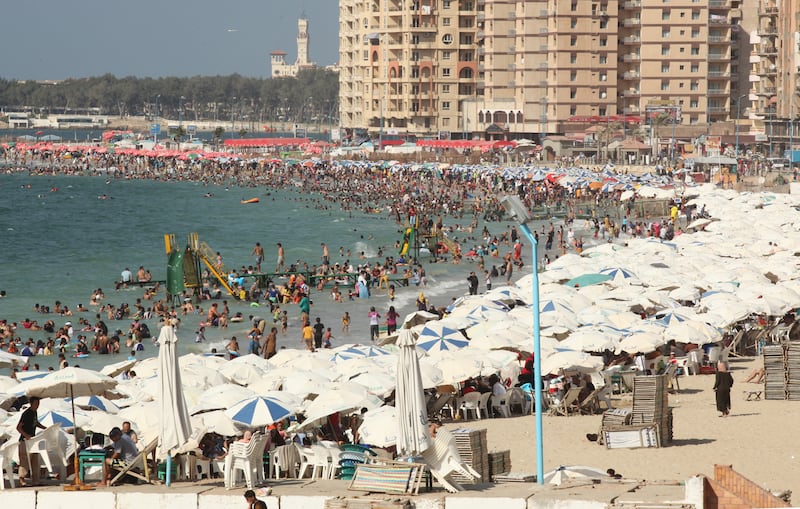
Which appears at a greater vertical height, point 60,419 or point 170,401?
point 170,401

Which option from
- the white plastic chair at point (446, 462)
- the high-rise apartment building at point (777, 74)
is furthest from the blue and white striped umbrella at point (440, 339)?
the high-rise apartment building at point (777, 74)

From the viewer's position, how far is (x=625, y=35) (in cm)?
12188

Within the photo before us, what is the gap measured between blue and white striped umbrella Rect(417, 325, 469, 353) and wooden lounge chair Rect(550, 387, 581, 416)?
3.31 m

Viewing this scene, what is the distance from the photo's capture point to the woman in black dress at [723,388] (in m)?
19.0

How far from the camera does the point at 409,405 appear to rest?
13.3m

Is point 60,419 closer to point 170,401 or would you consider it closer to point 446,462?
point 170,401

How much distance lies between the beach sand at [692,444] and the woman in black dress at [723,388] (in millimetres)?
175

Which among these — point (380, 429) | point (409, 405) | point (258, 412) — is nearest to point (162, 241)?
point (258, 412)

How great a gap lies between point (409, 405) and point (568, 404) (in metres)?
8.21

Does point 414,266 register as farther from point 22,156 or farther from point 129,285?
point 22,156

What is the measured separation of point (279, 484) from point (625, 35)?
113813 mm

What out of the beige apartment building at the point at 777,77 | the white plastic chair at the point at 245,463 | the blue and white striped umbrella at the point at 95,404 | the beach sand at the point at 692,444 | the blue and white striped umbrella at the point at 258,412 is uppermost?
the beige apartment building at the point at 777,77

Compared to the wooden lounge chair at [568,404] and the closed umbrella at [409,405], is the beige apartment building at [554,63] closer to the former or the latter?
the wooden lounge chair at [568,404]

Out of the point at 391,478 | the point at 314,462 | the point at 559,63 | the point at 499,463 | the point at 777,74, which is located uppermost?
the point at 559,63
